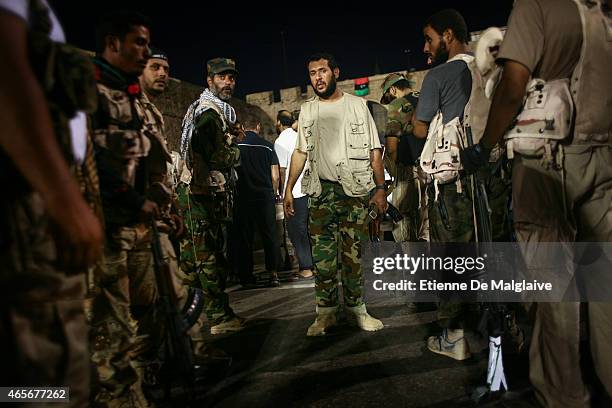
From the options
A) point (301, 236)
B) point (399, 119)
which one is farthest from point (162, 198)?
point (301, 236)

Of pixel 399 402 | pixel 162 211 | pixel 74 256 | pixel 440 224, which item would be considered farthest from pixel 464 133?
pixel 74 256

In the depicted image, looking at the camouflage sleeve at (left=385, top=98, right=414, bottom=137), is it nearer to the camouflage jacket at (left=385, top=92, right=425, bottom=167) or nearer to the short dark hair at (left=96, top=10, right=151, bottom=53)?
the camouflage jacket at (left=385, top=92, right=425, bottom=167)

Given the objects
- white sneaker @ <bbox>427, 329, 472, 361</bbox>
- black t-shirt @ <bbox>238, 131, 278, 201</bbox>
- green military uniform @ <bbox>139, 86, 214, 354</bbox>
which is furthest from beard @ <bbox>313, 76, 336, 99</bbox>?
black t-shirt @ <bbox>238, 131, 278, 201</bbox>

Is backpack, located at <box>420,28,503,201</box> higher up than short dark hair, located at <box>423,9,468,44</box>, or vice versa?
short dark hair, located at <box>423,9,468,44</box>

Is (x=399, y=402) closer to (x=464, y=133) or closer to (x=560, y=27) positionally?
(x=464, y=133)

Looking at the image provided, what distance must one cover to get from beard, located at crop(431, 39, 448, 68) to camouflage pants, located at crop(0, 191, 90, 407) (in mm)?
2858

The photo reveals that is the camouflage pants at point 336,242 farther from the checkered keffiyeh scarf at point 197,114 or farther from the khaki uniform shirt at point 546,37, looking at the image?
the khaki uniform shirt at point 546,37

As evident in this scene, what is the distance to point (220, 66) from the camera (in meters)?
4.12

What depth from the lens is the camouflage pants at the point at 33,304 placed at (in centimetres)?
124

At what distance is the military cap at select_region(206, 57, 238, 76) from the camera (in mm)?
4117

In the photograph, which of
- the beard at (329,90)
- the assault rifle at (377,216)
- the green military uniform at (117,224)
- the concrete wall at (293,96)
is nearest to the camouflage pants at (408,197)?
the assault rifle at (377,216)

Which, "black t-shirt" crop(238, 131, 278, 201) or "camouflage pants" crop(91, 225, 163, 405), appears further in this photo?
"black t-shirt" crop(238, 131, 278, 201)

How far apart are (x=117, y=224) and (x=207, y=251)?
65.3 inches

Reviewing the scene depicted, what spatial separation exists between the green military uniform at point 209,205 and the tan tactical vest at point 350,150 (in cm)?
73
